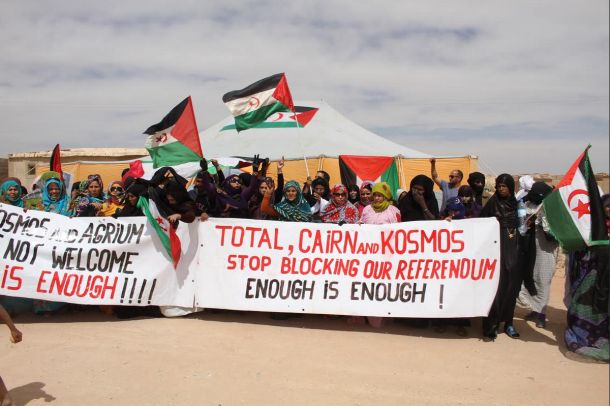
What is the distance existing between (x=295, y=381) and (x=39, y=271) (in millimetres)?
3287

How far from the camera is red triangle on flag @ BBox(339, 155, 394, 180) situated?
12.7 m

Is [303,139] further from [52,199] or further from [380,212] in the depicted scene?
[380,212]

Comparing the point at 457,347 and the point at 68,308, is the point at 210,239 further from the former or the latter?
the point at 457,347

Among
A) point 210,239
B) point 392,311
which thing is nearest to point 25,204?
point 210,239

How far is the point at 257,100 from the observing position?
26.8 feet

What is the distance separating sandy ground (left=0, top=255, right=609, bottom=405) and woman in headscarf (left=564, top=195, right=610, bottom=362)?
147mm

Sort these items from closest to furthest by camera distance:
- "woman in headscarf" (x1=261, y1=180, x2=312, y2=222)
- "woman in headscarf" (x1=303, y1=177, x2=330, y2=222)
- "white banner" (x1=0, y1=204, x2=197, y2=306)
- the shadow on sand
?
the shadow on sand, "white banner" (x1=0, y1=204, x2=197, y2=306), "woman in headscarf" (x1=261, y1=180, x2=312, y2=222), "woman in headscarf" (x1=303, y1=177, x2=330, y2=222)

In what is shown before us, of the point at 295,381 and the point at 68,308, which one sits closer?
the point at 295,381

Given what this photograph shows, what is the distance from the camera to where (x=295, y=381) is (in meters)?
3.93

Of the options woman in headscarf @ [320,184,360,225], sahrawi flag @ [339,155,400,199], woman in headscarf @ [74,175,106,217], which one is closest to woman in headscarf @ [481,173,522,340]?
woman in headscarf @ [320,184,360,225]

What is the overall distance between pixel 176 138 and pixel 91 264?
2232mm

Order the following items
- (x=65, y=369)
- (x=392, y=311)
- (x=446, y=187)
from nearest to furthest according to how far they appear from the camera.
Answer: (x=65, y=369)
(x=392, y=311)
(x=446, y=187)

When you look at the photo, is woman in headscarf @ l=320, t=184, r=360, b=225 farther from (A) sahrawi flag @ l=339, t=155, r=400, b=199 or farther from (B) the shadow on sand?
(A) sahrawi flag @ l=339, t=155, r=400, b=199

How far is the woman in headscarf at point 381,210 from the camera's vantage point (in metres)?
5.34
